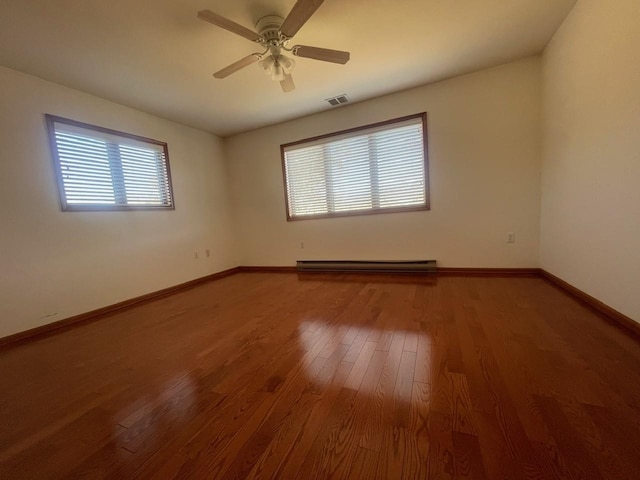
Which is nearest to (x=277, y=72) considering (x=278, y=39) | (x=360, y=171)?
(x=278, y=39)

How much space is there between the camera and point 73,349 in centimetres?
205

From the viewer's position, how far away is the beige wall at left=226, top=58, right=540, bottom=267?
2.92 m

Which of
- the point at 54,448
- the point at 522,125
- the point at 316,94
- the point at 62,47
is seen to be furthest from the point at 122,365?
the point at 522,125

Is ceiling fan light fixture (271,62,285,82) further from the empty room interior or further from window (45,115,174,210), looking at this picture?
window (45,115,174,210)

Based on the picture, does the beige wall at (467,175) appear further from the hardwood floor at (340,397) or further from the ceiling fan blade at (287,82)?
the ceiling fan blade at (287,82)

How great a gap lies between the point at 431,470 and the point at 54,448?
1.55 meters

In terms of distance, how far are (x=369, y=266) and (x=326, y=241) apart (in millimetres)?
817

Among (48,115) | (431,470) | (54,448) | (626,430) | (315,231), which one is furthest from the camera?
(315,231)

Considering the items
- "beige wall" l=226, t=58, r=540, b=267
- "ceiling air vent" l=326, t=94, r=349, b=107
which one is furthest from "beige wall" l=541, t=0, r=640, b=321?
"ceiling air vent" l=326, t=94, r=349, b=107

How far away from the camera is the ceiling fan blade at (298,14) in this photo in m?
1.52

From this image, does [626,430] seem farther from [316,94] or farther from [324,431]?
[316,94]

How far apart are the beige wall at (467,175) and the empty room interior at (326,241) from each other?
0.08 ft

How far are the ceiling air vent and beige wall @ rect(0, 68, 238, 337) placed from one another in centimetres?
238

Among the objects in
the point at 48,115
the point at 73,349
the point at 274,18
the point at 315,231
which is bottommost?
the point at 73,349
